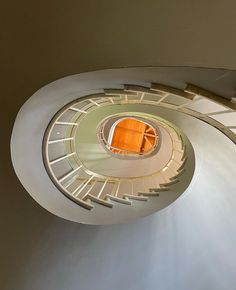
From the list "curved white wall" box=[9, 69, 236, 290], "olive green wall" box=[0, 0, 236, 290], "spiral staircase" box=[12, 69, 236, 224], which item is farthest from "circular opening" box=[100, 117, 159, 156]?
"olive green wall" box=[0, 0, 236, 290]

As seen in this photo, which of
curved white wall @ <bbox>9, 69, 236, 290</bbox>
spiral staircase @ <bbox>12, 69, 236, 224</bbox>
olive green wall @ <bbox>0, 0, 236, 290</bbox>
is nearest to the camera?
olive green wall @ <bbox>0, 0, 236, 290</bbox>

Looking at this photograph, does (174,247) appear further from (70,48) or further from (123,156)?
(123,156)

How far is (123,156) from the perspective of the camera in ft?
25.1

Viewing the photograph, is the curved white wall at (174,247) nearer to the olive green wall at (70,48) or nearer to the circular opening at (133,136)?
the olive green wall at (70,48)

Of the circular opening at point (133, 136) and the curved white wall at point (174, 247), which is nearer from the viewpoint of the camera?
the curved white wall at point (174, 247)

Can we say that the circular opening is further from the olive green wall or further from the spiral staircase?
the olive green wall

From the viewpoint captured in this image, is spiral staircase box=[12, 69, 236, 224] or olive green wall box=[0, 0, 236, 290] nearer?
olive green wall box=[0, 0, 236, 290]

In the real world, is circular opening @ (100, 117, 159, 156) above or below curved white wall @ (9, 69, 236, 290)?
above

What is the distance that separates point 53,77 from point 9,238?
1.77m

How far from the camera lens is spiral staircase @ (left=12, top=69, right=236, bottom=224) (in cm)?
262

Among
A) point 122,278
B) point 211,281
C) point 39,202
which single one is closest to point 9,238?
point 39,202

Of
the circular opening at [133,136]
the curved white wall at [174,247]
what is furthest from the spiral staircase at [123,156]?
the circular opening at [133,136]

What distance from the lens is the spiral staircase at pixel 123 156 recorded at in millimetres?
2623

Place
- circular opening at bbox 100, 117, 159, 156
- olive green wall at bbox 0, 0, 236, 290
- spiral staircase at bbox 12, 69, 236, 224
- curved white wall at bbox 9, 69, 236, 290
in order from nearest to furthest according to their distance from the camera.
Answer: olive green wall at bbox 0, 0, 236, 290 < spiral staircase at bbox 12, 69, 236, 224 < curved white wall at bbox 9, 69, 236, 290 < circular opening at bbox 100, 117, 159, 156
